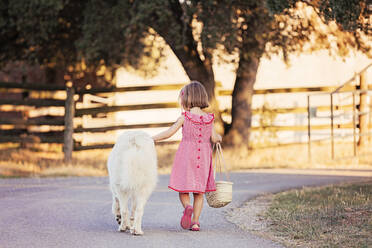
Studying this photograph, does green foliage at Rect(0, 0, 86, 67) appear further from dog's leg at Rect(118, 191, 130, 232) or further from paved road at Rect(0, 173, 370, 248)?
dog's leg at Rect(118, 191, 130, 232)

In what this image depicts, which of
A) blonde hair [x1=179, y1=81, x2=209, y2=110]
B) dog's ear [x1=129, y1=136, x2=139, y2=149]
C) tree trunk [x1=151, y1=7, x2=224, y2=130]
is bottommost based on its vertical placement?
dog's ear [x1=129, y1=136, x2=139, y2=149]

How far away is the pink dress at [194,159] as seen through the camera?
23.0 feet

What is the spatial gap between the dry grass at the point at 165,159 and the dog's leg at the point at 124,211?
22.5 feet

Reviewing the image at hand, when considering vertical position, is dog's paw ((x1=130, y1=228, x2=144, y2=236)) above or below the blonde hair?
below

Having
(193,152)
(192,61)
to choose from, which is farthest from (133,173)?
(192,61)

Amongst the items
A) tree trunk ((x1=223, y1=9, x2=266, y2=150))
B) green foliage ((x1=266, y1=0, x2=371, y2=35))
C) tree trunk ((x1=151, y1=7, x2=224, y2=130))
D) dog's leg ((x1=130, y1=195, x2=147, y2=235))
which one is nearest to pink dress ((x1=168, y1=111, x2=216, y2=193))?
dog's leg ((x1=130, y1=195, x2=147, y2=235))

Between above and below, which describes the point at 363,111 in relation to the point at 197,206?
above

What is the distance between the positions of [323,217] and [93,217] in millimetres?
2745

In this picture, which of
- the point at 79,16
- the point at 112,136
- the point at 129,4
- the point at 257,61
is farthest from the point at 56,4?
the point at 112,136

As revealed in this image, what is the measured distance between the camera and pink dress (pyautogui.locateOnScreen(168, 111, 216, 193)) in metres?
7.02

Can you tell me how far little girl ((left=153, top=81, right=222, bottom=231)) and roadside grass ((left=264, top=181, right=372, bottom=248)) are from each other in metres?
0.85

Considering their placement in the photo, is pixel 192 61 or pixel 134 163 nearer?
pixel 134 163

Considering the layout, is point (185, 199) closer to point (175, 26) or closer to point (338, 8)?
point (338, 8)

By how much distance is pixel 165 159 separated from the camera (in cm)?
1656
